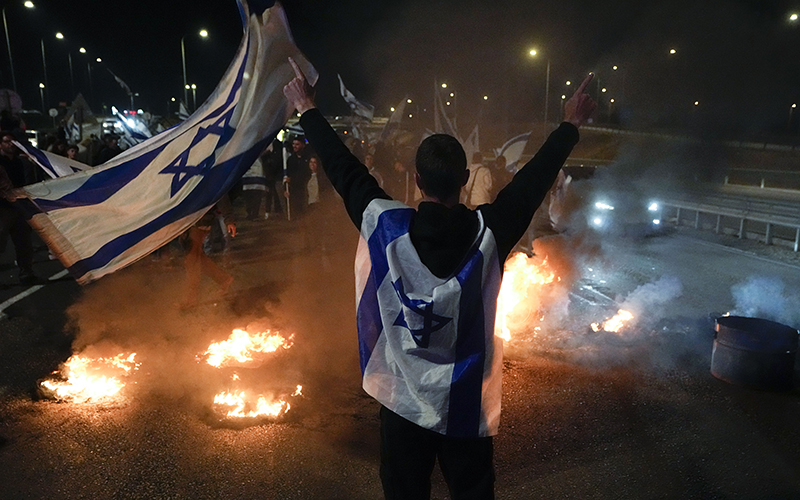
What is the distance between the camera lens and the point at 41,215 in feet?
11.7

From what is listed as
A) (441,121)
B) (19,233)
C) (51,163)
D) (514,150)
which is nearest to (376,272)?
(51,163)

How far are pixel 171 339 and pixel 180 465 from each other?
260 centimetres

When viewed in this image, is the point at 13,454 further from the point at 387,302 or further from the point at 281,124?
the point at 387,302

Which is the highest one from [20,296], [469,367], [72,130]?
[72,130]

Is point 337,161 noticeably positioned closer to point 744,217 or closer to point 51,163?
point 51,163

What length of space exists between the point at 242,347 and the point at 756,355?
14.9 feet

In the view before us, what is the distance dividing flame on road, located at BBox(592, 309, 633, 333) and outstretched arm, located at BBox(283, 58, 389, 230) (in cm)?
483

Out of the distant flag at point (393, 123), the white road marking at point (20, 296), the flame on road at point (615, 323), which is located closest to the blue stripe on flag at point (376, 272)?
the flame on road at point (615, 323)

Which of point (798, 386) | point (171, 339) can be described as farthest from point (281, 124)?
point (798, 386)

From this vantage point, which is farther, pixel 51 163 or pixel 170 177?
pixel 51 163

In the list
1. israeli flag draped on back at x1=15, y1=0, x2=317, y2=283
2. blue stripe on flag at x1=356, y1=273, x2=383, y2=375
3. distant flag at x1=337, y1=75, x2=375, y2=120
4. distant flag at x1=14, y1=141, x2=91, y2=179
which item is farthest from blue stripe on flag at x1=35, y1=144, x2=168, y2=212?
distant flag at x1=337, y1=75, x2=375, y2=120

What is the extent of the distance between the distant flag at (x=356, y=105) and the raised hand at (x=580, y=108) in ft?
47.1

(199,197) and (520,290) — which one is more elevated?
(199,197)

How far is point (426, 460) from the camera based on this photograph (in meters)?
2.15
